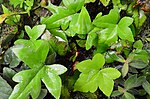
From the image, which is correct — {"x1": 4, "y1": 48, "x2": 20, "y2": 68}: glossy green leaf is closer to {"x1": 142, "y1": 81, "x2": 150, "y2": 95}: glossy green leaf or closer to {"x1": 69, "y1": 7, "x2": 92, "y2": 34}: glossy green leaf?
{"x1": 69, "y1": 7, "x2": 92, "y2": 34}: glossy green leaf

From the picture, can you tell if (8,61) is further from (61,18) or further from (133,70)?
(133,70)

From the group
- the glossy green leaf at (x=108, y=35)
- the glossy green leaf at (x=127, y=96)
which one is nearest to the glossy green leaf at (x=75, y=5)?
the glossy green leaf at (x=108, y=35)

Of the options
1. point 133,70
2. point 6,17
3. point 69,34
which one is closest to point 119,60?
point 133,70

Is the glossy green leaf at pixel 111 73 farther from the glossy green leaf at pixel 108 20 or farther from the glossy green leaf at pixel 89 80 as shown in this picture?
the glossy green leaf at pixel 108 20

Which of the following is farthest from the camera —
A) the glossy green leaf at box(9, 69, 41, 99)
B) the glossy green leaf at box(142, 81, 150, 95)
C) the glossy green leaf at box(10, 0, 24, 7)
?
the glossy green leaf at box(10, 0, 24, 7)

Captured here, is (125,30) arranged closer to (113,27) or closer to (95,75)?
(113,27)

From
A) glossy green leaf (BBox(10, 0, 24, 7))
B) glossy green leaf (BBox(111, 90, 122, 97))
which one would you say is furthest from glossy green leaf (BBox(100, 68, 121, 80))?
glossy green leaf (BBox(10, 0, 24, 7))

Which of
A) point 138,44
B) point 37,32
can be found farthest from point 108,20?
point 37,32
